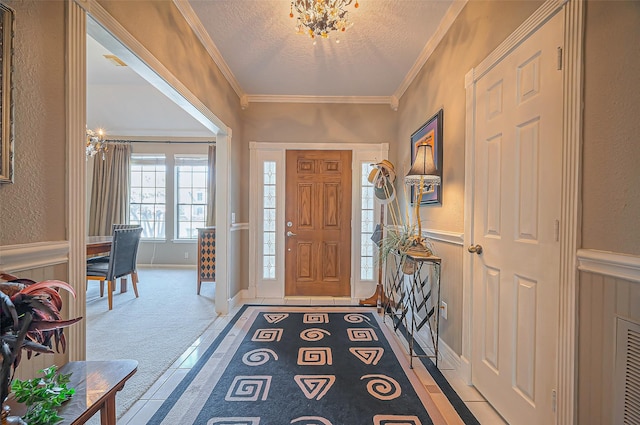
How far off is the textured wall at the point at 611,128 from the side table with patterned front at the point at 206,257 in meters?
3.97

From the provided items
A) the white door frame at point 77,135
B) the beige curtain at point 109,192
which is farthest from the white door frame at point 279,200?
the beige curtain at point 109,192

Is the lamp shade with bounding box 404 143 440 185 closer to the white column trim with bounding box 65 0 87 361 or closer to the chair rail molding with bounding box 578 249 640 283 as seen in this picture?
the chair rail molding with bounding box 578 249 640 283

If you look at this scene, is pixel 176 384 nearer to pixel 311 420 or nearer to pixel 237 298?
pixel 311 420

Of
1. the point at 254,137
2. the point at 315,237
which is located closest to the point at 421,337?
the point at 315,237

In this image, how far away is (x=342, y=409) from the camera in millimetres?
1681

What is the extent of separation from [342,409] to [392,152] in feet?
10.1

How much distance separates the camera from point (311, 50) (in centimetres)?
267

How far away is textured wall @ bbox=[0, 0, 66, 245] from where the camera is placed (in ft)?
3.18

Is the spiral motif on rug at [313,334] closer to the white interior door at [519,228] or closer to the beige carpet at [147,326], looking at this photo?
the beige carpet at [147,326]

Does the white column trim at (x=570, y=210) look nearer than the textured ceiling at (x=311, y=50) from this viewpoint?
Yes

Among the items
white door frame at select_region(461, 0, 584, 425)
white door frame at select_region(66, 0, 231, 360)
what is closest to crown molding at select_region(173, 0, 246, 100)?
white door frame at select_region(66, 0, 231, 360)

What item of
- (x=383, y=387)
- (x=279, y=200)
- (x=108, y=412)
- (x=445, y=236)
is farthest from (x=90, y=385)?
(x=279, y=200)

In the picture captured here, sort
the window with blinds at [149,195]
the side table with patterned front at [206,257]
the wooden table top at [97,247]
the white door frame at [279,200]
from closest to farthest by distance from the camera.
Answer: the wooden table top at [97,247] → the white door frame at [279,200] → the side table with patterned front at [206,257] → the window with blinds at [149,195]

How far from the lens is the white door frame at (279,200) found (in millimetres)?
3814
